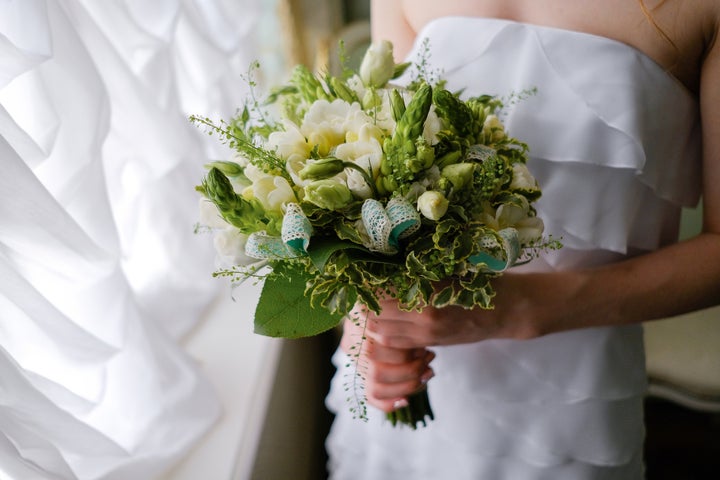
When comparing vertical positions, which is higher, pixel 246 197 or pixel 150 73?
pixel 150 73

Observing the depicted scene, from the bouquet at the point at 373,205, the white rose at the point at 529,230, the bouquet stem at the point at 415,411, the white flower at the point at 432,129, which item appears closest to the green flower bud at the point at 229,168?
the bouquet at the point at 373,205

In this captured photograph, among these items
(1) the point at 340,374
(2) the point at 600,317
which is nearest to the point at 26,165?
(1) the point at 340,374

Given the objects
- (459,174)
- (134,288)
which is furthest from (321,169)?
(134,288)

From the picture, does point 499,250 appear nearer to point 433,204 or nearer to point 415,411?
point 433,204

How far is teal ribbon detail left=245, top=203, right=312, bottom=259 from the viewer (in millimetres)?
517

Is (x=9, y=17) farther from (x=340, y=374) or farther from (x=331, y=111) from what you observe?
(x=340, y=374)

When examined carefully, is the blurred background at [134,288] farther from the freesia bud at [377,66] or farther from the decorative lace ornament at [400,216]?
the decorative lace ornament at [400,216]

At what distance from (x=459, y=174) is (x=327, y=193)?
0.44 feet

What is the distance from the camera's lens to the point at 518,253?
1.87 ft

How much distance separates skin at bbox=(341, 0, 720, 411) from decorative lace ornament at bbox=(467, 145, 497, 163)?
22 centimetres

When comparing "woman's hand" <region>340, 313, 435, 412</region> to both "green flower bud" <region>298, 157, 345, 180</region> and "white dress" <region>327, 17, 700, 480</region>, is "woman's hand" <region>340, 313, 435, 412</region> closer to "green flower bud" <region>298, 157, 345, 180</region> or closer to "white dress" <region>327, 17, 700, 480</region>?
"white dress" <region>327, 17, 700, 480</region>

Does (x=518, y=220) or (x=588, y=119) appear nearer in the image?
(x=518, y=220)

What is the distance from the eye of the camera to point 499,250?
55cm

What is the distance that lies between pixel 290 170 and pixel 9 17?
37 cm
